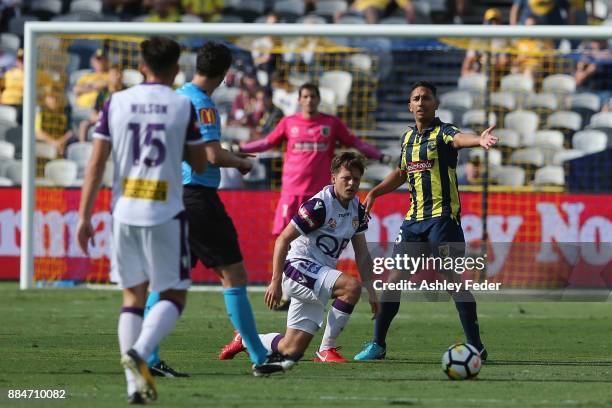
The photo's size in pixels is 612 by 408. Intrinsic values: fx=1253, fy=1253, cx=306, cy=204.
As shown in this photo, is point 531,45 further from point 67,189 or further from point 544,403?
point 544,403

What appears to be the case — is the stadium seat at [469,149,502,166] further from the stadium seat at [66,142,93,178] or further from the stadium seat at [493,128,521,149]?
the stadium seat at [66,142,93,178]

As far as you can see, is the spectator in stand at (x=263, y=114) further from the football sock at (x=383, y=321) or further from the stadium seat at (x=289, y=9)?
the football sock at (x=383, y=321)

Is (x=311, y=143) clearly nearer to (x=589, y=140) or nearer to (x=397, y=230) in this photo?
(x=397, y=230)

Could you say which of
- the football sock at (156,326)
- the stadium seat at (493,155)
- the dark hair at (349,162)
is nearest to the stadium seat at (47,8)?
the stadium seat at (493,155)

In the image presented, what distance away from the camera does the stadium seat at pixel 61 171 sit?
54.8 feet

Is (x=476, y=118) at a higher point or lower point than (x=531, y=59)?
lower

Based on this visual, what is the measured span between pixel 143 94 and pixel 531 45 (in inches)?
512

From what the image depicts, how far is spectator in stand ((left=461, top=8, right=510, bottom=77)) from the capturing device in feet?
56.3

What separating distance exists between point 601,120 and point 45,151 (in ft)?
25.8

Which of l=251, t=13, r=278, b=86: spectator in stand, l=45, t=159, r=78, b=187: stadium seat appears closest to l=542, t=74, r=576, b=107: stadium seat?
l=251, t=13, r=278, b=86: spectator in stand

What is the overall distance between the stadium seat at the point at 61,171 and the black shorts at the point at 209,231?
29.4ft

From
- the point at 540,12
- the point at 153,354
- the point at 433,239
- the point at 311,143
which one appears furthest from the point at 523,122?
the point at 153,354

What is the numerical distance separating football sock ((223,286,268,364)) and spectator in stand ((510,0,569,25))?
43.6 ft

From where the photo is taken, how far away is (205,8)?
2206 centimetres
